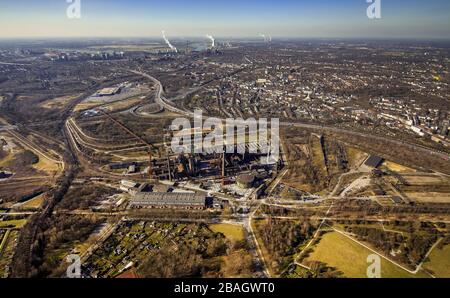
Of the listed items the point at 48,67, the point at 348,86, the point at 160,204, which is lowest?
the point at 160,204

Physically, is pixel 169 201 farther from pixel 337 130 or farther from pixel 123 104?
pixel 123 104

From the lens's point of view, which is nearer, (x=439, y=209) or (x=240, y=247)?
(x=240, y=247)

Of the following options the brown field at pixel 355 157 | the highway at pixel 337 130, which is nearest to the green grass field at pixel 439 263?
the brown field at pixel 355 157

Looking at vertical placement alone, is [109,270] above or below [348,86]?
below

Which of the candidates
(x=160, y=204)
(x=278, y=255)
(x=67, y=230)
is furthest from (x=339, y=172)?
(x=67, y=230)

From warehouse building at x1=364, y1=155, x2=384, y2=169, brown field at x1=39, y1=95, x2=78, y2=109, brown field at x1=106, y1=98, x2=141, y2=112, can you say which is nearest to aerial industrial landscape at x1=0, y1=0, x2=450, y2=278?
warehouse building at x1=364, y1=155, x2=384, y2=169

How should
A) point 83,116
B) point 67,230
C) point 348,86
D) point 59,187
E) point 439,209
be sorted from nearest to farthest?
point 67,230, point 439,209, point 59,187, point 83,116, point 348,86

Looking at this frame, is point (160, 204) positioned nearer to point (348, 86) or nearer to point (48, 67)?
point (348, 86)

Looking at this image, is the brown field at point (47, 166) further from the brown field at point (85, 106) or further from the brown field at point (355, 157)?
the brown field at point (355, 157)

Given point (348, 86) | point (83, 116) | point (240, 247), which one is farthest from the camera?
point (348, 86)
